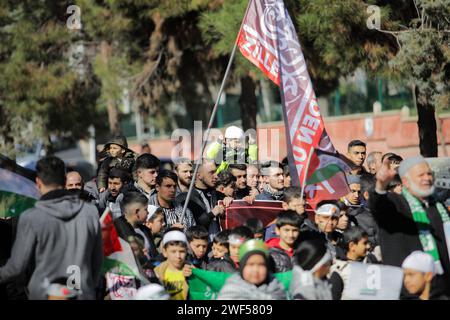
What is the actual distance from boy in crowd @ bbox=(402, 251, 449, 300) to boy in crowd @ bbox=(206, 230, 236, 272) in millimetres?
1724

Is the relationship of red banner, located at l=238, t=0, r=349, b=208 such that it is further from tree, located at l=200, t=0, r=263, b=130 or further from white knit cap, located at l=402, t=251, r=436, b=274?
tree, located at l=200, t=0, r=263, b=130

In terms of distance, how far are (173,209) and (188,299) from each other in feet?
7.44

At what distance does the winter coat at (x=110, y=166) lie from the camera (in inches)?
463

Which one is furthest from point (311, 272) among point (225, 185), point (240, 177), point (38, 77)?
point (38, 77)

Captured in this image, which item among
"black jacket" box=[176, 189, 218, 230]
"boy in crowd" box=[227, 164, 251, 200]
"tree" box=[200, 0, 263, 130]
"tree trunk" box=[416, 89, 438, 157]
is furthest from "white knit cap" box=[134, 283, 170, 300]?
"tree" box=[200, 0, 263, 130]

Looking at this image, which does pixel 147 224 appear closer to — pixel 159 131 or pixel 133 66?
pixel 133 66

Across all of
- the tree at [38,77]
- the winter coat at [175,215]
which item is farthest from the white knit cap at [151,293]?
the tree at [38,77]

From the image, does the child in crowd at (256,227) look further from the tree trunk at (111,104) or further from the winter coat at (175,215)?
the tree trunk at (111,104)

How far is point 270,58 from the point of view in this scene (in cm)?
1038

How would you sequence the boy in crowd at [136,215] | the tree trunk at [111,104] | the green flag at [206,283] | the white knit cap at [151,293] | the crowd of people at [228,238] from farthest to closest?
the tree trunk at [111,104], the boy in crowd at [136,215], the green flag at [206,283], the white knit cap at [151,293], the crowd of people at [228,238]

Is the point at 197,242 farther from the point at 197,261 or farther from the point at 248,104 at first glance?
the point at 248,104

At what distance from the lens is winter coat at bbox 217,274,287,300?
25.2ft

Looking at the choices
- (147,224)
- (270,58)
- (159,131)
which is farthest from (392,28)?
(159,131)

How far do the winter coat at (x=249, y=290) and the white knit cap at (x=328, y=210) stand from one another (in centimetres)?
163
